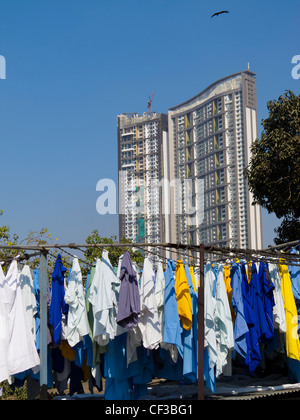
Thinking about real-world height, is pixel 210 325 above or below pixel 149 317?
below

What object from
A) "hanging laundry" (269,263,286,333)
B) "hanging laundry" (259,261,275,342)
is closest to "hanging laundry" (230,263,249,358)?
"hanging laundry" (259,261,275,342)

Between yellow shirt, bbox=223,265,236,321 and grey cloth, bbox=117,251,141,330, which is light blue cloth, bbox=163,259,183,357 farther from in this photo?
yellow shirt, bbox=223,265,236,321

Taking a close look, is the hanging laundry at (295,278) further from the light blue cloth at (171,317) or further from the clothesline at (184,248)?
the light blue cloth at (171,317)

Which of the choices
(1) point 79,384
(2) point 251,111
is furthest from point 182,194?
(1) point 79,384

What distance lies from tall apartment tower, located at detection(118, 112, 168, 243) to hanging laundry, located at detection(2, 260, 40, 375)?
76078 millimetres

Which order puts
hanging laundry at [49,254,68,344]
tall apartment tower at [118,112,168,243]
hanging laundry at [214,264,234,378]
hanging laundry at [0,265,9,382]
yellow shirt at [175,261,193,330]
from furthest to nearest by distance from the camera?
tall apartment tower at [118,112,168,243] → hanging laundry at [214,264,234,378] → hanging laundry at [49,254,68,344] → yellow shirt at [175,261,193,330] → hanging laundry at [0,265,9,382]

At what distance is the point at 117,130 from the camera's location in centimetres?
10012

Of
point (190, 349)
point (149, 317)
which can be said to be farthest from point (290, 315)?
point (149, 317)

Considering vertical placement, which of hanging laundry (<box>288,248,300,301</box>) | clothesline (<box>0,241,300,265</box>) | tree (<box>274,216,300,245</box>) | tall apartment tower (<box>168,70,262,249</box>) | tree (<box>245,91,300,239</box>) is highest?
tall apartment tower (<box>168,70,262,249</box>)

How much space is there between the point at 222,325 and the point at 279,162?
1170 cm

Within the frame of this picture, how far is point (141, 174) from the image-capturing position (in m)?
93.8

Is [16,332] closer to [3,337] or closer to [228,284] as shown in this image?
[3,337]

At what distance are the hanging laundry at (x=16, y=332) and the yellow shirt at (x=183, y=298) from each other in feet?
6.15

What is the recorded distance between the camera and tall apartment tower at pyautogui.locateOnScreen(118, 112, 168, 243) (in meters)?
87.7
